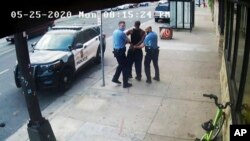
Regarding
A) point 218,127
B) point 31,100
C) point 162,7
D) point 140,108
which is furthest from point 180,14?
point 31,100

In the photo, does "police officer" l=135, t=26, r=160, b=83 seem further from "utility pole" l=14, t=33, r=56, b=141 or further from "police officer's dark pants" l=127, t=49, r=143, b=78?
"utility pole" l=14, t=33, r=56, b=141

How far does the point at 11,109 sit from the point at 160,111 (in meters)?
4.10

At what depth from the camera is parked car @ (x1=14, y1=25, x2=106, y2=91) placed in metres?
9.64

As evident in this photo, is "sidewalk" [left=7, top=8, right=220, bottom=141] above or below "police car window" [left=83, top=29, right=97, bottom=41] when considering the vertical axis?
below

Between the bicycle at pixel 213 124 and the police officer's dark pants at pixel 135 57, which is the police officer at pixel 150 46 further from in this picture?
the bicycle at pixel 213 124

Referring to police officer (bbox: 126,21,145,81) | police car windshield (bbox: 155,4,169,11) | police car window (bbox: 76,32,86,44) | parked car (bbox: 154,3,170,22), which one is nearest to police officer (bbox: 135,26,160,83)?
police officer (bbox: 126,21,145,81)

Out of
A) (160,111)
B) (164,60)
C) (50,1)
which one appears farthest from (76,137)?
(164,60)

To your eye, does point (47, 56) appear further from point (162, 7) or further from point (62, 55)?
point (162, 7)

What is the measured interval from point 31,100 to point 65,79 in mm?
3883

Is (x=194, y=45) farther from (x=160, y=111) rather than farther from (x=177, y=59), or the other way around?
(x=160, y=111)

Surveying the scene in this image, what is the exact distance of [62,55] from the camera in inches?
399

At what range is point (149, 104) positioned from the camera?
834cm

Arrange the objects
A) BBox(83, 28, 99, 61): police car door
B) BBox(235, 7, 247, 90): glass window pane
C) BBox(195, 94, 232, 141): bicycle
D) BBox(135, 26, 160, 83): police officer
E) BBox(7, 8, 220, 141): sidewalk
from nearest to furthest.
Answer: BBox(235, 7, 247, 90): glass window pane
BBox(195, 94, 232, 141): bicycle
BBox(7, 8, 220, 141): sidewalk
BBox(135, 26, 160, 83): police officer
BBox(83, 28, 99, 61): police car door

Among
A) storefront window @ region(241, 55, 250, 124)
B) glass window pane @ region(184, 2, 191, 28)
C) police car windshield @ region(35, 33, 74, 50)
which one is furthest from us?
glass window pane @ region(184, 2, 191, 28)
